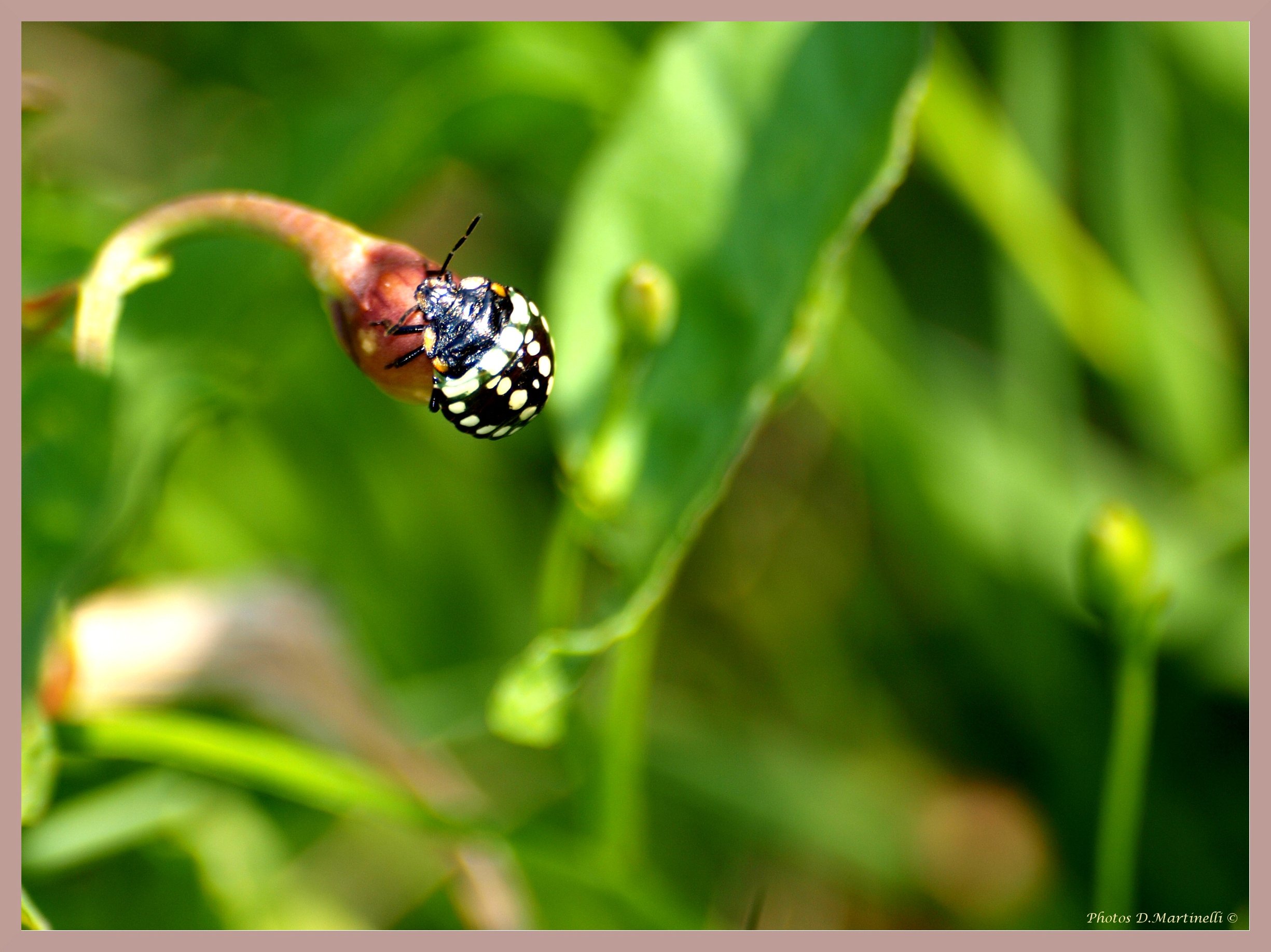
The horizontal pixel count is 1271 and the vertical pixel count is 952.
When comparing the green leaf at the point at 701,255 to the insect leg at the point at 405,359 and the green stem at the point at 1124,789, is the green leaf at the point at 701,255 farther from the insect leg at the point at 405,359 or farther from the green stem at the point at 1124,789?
the green stem at the point at 1124,789

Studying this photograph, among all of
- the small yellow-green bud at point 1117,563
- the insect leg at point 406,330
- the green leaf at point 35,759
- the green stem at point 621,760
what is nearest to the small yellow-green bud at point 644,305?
the insect leg at point 406,330

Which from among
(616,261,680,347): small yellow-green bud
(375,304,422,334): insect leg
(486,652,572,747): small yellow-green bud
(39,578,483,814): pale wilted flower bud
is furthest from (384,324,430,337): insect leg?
(39,578,483,814): pale wilted flower bud

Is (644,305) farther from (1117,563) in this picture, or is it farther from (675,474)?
(1117,563)

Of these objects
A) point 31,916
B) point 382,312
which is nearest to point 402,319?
point 382,312

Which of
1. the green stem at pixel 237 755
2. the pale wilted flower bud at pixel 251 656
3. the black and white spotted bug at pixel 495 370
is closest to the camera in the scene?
the black and white spotted bug at pixel 495 370

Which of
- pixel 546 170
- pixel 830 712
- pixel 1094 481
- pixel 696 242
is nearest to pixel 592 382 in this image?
pixel 696 242

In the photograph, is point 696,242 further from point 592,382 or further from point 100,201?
point 100,201

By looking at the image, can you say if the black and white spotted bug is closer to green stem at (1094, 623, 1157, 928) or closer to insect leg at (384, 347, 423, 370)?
insect leg at (384, 347, 423, 370)
